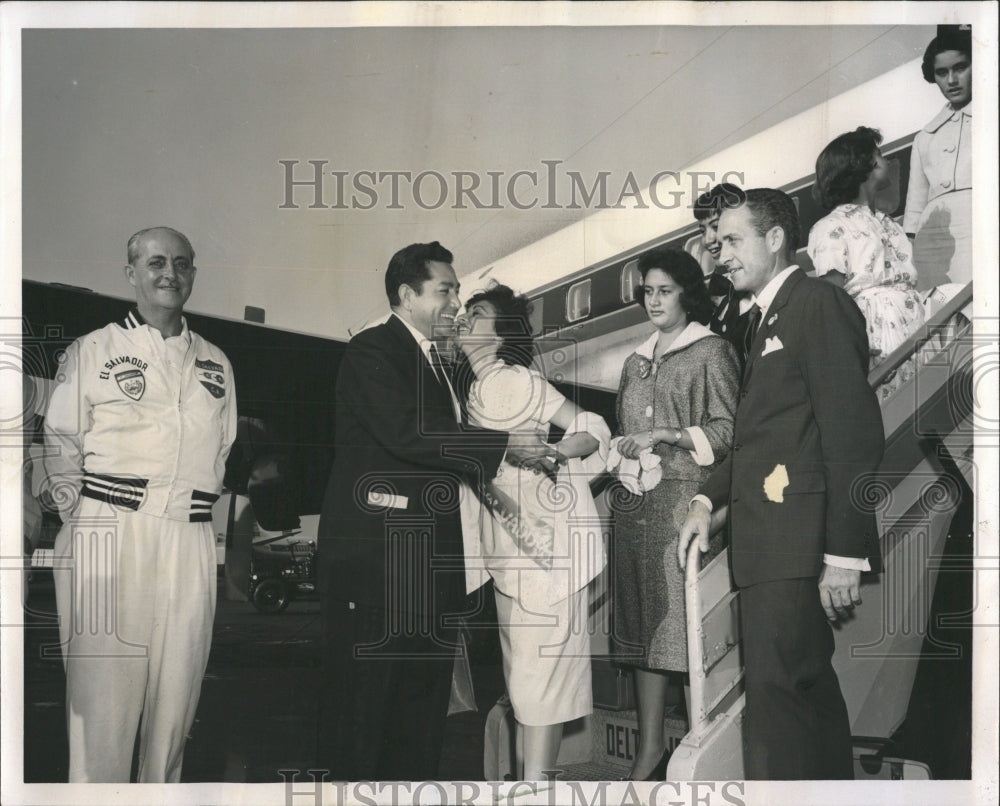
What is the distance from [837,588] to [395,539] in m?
1.58

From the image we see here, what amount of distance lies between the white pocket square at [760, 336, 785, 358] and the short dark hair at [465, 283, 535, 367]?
0.84 meters

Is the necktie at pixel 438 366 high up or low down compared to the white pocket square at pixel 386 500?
up

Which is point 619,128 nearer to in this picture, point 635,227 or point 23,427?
point 635,227

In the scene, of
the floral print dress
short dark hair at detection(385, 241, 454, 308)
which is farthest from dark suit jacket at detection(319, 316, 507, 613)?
the floral print dress

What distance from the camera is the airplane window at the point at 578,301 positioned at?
3.83 meters

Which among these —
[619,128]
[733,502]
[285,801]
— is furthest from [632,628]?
[619,128]

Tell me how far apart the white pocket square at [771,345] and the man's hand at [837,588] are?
0.79 meters

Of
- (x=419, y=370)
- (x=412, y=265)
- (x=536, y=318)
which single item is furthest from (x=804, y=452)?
(x=412, y=265)

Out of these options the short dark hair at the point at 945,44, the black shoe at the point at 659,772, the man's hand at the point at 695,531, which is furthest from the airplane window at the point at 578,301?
the black shoe at the point at 659,772

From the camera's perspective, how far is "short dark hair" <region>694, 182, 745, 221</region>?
3852 millimetres

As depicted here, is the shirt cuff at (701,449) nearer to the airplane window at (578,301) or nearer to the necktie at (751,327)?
the necktie at (751,327)

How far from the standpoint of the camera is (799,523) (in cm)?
374

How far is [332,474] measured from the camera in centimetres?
382

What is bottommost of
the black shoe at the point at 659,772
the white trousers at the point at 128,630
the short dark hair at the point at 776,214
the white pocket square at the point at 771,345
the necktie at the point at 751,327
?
the black shoe at the point at 659,772
